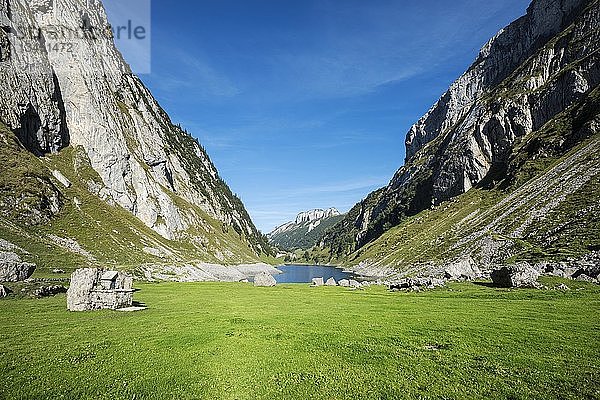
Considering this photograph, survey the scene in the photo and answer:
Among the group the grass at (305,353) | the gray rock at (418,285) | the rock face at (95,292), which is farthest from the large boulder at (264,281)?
the grass at (305,353)

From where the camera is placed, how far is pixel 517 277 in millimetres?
41125

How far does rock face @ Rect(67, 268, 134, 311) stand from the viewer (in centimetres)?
2892

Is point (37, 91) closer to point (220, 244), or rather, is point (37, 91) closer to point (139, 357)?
point (220, 244)

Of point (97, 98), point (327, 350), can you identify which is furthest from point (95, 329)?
point (97, 98)

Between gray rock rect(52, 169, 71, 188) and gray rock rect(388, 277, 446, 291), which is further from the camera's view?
gray rock rect(52, 169, 71, 188)

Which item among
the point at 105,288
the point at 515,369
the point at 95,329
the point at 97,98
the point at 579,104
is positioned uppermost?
the point at 97,98

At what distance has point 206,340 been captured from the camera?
21188 mm

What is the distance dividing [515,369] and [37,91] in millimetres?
137867

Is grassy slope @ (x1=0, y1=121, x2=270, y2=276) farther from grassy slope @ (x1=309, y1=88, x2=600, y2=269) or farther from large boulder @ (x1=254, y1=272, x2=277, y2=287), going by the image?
grassy slope @ (x1=309, y1=88, x2=600, y2=269)

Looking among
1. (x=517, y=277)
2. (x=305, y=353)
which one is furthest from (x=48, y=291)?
(x=517, y=277)

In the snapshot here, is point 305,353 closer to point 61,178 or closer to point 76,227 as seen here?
point 76,227

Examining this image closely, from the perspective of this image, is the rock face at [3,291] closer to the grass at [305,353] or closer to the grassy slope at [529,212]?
the grass at [305,353]

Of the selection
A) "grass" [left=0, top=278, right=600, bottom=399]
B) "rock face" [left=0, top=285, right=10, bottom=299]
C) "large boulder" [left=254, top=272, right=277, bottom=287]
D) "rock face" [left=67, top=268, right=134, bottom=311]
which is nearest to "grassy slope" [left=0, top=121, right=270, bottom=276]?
"rock face" [left=0, top=285, right=10, bottom=299]

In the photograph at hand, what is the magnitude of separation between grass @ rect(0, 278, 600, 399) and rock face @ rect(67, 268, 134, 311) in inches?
66.8
